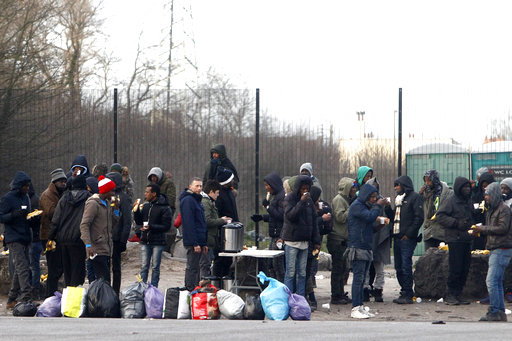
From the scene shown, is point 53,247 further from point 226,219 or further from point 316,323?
point 316,323

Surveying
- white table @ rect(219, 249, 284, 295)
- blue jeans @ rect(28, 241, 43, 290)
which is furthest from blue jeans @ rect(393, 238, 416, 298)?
blue jeans @ rect(28, 241, 43, 290)

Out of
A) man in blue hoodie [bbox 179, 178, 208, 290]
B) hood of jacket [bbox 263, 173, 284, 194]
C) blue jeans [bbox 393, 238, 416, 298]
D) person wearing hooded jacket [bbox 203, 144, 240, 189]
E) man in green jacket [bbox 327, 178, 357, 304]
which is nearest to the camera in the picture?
man in blue hoodie [bbox 179, 178, 208, 290]

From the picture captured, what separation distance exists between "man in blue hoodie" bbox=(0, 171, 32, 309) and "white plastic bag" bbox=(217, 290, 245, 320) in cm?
307

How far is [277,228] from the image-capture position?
13.4m

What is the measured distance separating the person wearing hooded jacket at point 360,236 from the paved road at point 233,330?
6.05 feet

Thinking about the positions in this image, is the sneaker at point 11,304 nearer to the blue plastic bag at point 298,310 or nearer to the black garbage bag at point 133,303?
the black garbage bag at point 133,303

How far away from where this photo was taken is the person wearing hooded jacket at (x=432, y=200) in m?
14.5

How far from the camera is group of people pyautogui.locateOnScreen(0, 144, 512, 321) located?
12016 mm

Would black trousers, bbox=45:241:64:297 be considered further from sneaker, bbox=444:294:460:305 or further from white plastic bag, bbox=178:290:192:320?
sneaker, bbox=444:294:460:305

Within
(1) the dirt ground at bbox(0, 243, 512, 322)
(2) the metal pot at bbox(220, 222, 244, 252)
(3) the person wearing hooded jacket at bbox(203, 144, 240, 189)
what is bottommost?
(1) the dirt ground at bbox(0, 243, 512, 322)

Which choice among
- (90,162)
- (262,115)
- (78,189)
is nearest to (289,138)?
(262,115)

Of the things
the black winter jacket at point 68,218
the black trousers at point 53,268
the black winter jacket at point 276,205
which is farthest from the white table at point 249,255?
the black trousers at point 53,268

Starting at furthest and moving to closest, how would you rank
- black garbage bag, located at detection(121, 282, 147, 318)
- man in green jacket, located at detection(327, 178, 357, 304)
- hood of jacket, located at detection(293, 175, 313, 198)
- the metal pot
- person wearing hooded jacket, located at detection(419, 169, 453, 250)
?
person wearing hooded jacket, located at detection(419, 169, 453, 250) → man in green jacket, located at detection(327, 178, 357, 304) → the metal pot → hood of jacket, located at detection(293, 175, 313, 198) → black garbage bag, located at detection(121, 282, 147, 318)

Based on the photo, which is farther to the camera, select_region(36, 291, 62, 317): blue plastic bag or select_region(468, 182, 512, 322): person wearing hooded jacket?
select_region(468, 182, 512, 322): person wearing hooded jacket
